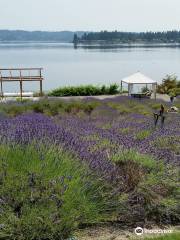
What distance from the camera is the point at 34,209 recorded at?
13.9 ft

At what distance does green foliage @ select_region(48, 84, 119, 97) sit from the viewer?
2812 cm

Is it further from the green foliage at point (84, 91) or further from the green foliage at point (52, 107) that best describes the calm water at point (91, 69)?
the green foliage at point (52, 107)

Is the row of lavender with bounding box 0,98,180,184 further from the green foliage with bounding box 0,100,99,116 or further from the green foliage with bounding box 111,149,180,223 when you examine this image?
the green foliage with bounding box 0,100,99,116

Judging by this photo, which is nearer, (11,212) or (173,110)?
(11,212)

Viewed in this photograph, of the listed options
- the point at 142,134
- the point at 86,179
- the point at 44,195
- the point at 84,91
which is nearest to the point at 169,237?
the point at 86,179

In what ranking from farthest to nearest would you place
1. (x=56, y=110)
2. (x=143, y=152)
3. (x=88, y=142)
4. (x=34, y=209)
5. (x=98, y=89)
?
(x=98, y=89)
(x=56, y=110)
(x=88, y=142)
(x=143, y=152)
(x=34, y=209)

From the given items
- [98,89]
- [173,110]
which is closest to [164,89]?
[98,89]

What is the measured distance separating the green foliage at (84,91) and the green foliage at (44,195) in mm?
22948

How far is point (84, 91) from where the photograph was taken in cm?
2859

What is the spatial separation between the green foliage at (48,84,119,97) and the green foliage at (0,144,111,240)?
22.9m

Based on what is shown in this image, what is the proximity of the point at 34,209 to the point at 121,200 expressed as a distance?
101 centimetres

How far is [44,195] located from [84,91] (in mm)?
24354

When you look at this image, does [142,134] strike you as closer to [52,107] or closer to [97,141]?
[97,141]

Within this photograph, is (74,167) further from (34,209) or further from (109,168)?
(34,209)
